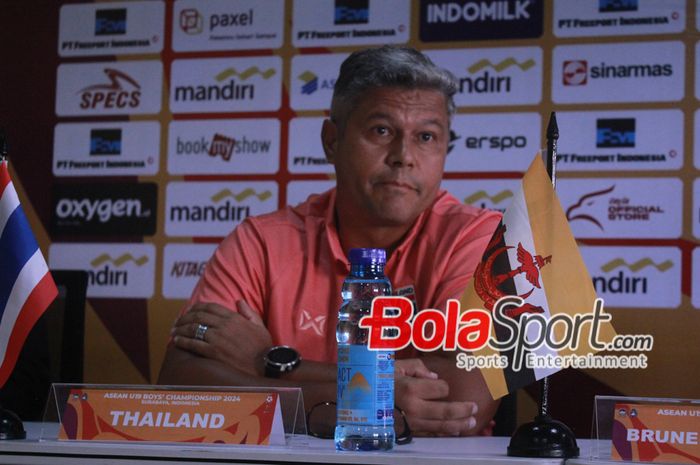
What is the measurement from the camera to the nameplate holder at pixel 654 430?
51.7 inches

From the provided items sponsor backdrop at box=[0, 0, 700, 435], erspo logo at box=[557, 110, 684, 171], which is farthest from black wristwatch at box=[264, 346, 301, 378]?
erspo logo at box=[557, 110, 684, 171]

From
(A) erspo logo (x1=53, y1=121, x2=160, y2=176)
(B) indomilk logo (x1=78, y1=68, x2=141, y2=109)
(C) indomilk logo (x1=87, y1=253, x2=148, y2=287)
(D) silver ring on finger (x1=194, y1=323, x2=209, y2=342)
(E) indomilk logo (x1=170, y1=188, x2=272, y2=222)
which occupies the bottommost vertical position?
(D) silver ring on finger (x1=194, y1=323, x2=209, y2=342)

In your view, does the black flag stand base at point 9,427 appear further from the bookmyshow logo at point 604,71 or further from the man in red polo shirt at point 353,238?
the bookmyshow logo at point 604,71

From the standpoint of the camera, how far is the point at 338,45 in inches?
131

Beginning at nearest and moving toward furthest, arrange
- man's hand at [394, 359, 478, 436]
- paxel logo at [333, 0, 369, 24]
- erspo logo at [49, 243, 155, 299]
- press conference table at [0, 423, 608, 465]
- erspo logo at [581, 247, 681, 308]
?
press conference table at [0, 423, 608, 465]
man's hand at [394, 359, 478, 436]
erspo logo at [581, 247, 681, 308]
paxel logo at [333, 0, 369, 24]
erspo logo at [49, 243, 155, 299]

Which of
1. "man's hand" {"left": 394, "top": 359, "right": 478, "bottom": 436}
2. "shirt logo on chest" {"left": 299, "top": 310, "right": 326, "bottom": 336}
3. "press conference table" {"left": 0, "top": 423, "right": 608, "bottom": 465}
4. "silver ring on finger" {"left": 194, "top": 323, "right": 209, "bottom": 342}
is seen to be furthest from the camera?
"shirt logo on chest" {"left": 299, "top": 310, "right": 326, "bottom": 336}

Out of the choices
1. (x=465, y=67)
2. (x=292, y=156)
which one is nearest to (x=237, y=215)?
(x=292, y=156)

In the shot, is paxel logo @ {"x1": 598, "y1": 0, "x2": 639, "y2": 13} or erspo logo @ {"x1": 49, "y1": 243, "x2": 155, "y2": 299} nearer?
paxel logo @ {"x1": 598, "y1": 0, "x2": 639, "y2": 13}

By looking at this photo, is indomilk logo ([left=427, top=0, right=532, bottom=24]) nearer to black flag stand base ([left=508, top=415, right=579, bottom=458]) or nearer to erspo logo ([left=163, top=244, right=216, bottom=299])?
erspo logo ([left=163, top=244, right=216, bottom=299])

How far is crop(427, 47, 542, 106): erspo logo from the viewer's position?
314 cm

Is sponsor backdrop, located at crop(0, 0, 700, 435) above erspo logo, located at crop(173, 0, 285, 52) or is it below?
below

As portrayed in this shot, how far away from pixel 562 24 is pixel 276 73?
98 cm

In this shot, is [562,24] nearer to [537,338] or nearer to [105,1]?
[105,1]

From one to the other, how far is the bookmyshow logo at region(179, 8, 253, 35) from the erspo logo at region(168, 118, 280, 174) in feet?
1.11
